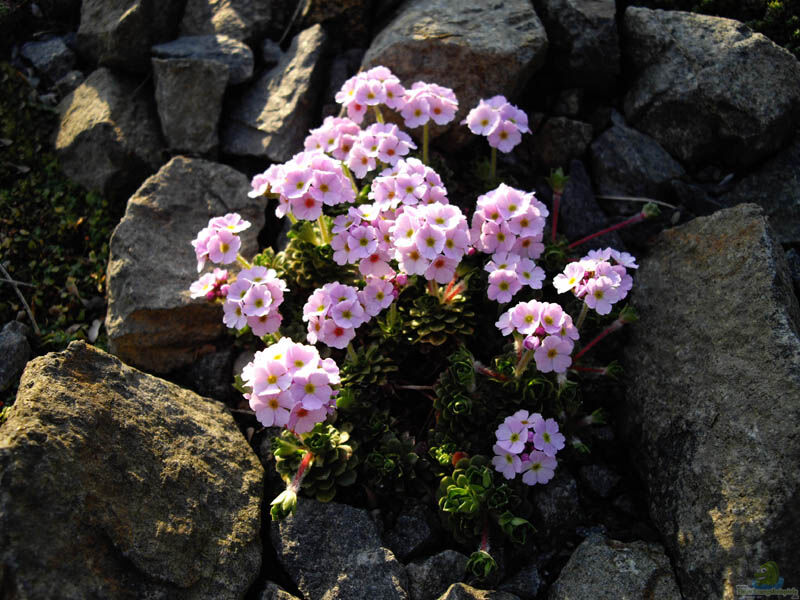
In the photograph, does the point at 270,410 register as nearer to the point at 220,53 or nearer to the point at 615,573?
the point at 615,573

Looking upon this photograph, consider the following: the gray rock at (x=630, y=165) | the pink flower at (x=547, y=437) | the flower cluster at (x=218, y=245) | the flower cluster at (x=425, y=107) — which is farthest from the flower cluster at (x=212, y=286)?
the gray rock at (x=630, y=165)

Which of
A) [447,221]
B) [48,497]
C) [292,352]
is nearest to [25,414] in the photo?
[48,497]

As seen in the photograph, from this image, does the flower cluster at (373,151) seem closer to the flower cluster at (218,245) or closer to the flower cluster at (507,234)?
the flower cluster at (507,234)

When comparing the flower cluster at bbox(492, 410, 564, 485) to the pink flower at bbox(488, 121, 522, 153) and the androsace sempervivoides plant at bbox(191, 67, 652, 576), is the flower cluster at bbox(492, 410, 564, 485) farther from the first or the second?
the pink flower at bbox(488, 121, 522, 153)

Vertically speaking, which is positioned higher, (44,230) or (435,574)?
(44,230)

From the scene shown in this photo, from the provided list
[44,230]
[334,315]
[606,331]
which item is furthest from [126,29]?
[606,331]

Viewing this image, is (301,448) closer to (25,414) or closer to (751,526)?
(25,414)

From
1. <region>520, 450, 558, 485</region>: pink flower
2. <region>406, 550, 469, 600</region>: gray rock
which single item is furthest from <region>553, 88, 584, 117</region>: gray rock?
<region>406, 550, 469, 600</region>: gray rock

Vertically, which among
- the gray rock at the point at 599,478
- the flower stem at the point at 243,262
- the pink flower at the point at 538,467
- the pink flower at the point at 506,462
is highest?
the flower stem at the point at 243,262
